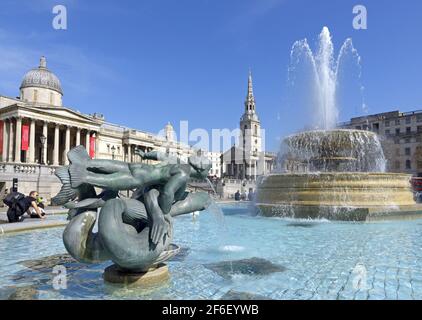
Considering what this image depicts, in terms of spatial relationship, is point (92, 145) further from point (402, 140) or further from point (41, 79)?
point (402, 140)

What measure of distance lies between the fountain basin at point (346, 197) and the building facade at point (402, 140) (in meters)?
54.4

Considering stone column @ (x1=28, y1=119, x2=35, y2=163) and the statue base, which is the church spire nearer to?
stone column @ (x1=28, y1=119, x2=35, y2=163)

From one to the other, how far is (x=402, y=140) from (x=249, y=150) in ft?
139

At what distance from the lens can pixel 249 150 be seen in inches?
3868

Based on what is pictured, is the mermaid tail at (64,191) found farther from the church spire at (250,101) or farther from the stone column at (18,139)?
the church spire at (250,101)

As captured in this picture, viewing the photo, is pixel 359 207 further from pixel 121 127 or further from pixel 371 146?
pixel 121 127

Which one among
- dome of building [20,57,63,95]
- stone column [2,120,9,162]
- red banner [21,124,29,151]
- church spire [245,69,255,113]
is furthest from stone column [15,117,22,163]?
church spire [245,69,255,113]

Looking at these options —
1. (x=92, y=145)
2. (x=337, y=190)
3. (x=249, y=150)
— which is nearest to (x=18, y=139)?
(x=92, y=145)

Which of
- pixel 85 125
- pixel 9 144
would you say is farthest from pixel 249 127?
pixel 9 144

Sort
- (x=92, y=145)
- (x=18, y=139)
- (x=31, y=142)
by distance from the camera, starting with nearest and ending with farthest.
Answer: (x=18, y=139) < (x=31, y=142) < (x=92, y=145)

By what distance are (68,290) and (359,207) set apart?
33.6 feet

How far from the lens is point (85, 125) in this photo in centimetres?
5112

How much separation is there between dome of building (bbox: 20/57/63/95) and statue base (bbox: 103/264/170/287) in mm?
54499

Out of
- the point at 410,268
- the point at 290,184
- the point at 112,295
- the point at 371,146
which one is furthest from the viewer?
the point at 371,146
